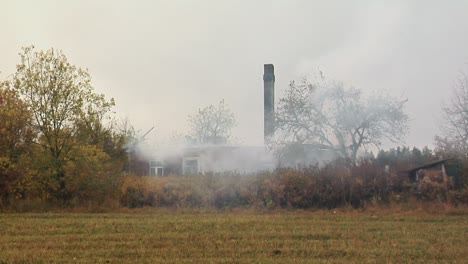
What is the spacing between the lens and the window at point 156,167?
4391 centimetres

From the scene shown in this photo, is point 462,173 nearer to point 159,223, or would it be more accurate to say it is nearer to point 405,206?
point 405,206

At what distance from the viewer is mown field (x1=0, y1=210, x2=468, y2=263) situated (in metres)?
10.7

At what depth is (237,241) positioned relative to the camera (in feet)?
41.5

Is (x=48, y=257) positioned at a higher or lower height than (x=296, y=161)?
lower

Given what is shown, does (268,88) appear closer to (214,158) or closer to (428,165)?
(214,158)

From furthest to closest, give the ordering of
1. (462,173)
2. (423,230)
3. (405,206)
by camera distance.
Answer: (462,173) → (405,206) → (423,230)

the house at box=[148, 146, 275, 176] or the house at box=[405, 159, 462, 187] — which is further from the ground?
the house at box=[148, 146, 275, 176]

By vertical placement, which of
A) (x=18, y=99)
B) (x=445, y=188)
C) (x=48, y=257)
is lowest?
(x=48, y=257)

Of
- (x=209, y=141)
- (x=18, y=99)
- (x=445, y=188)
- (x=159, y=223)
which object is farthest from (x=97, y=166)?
(x=209, y=141)

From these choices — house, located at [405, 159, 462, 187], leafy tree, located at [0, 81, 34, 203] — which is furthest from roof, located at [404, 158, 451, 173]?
leafy tree, located at [0, 81, 34, 203]

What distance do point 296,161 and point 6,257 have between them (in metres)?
24.3

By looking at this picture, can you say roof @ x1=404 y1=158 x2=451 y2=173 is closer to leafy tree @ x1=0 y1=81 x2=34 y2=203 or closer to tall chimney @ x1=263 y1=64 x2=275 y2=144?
leafy tree @ x1=0 y1=81 x2=34 y2=203

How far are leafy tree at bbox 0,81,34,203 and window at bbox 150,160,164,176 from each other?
17.8 metres

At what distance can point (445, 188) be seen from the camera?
2353 cm
